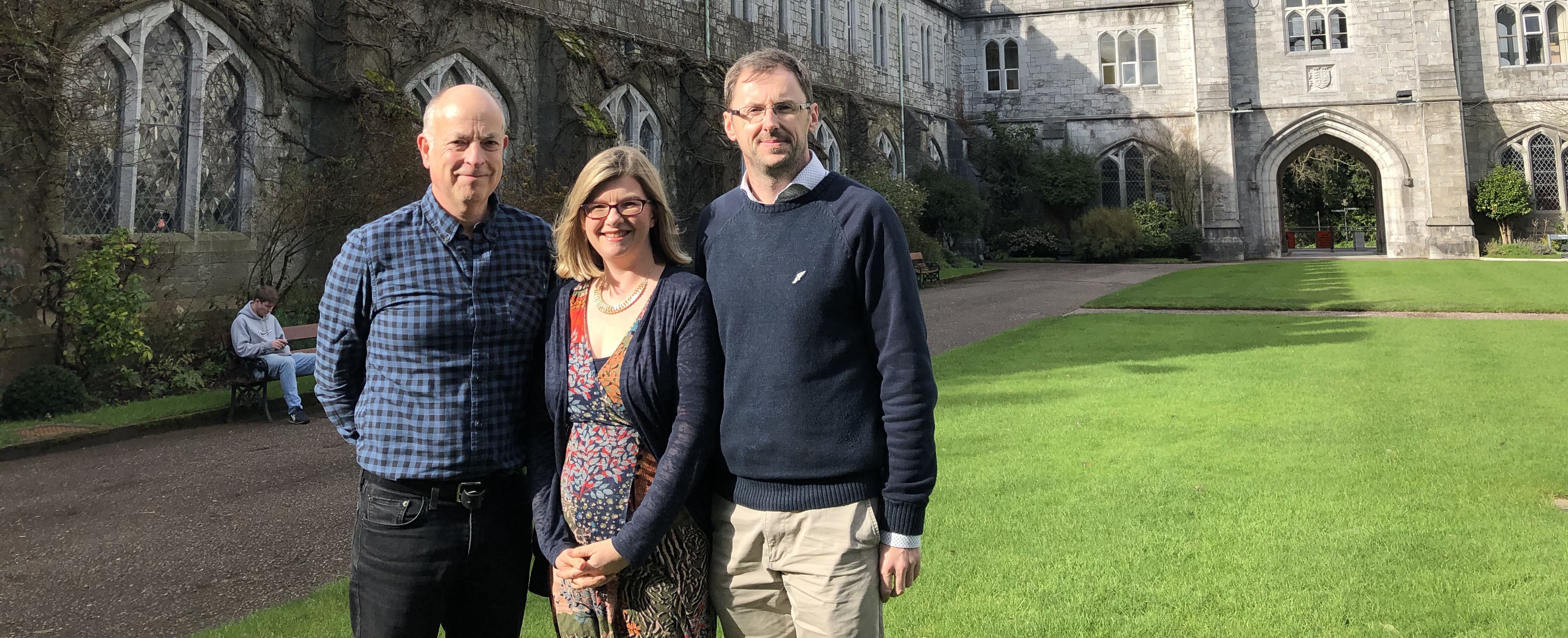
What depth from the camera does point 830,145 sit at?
23562 millimetres

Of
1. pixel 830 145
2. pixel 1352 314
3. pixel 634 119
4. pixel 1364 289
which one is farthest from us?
pixel 830 145

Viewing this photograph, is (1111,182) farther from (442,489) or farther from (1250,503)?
(442,489)

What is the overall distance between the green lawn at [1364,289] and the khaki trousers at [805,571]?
557 inches

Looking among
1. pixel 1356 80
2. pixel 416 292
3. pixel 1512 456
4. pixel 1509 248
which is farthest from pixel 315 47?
pixel 1509 248

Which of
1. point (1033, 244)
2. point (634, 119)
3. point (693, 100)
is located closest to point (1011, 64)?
point (1033, 244)

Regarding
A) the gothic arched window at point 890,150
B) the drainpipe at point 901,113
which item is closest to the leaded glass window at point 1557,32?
the drainpipe at point 901,113

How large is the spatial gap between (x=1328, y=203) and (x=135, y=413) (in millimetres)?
45687

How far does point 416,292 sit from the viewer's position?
2.21 meters

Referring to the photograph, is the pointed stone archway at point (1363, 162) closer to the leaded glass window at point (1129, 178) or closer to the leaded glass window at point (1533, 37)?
the leaded glass window at point (1129, 178)

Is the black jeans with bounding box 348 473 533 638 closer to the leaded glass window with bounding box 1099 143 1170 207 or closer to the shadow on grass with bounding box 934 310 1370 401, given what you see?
the shadow on grass with bounding box 934 310 1370 401

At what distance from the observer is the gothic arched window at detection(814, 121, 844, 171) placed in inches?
907

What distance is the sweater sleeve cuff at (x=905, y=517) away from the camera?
205 cm

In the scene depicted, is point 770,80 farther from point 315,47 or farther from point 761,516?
point 315,47

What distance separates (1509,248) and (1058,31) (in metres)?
15.1
